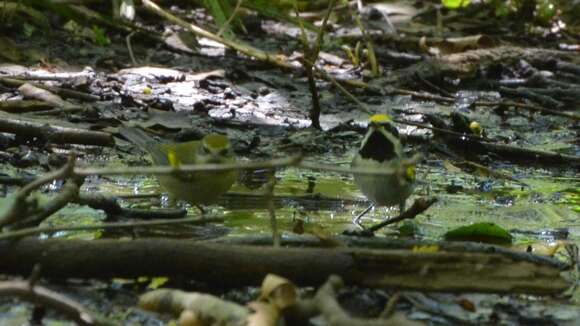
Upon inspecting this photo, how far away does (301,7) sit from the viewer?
11.4 meters

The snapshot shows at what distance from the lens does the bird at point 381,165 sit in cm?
530

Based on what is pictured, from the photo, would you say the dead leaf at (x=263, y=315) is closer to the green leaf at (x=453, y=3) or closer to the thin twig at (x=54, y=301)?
the thin twig at (x=54, y=301)

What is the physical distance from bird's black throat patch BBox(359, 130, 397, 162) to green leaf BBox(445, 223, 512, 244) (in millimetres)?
949

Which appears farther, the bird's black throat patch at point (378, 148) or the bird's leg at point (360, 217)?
the bird's black throat patch at point (378, 148)

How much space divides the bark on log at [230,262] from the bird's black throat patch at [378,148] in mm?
2020

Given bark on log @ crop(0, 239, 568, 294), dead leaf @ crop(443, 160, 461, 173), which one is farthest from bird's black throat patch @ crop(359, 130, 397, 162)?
bark on log @ crop(0, 239, 568, 294)

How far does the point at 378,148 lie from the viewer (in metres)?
5.61

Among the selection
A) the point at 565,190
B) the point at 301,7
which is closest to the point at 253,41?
the point at 301,7

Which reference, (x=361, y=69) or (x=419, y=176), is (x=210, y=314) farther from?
(x=361, y=69)

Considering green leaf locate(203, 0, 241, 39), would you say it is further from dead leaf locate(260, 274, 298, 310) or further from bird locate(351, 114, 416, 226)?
dead leaf locate(260, 274, 298, 310)

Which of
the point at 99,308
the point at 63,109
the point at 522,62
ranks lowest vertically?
the point at 99,308

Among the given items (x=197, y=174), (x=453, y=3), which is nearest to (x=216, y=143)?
(x=197, y=174)

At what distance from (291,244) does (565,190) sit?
274 centimetres

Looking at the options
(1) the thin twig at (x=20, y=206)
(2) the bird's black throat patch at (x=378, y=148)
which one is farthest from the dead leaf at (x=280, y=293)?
(2) the bird's black throat patch at (x=378, y=148)
